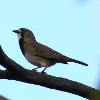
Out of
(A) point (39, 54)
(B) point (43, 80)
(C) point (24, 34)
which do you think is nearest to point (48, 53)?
(A) point (39, 54)

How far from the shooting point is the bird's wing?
15.9 feet

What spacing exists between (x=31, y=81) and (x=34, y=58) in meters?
2.85

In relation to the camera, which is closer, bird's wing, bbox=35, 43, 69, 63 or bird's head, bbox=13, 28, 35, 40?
bird's wing, bbox=35, 43, 69, 63

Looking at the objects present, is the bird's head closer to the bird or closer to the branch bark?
the bird

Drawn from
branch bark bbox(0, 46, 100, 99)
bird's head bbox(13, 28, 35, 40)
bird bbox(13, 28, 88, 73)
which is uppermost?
branch bark bbox(0, 46, 100, 99)

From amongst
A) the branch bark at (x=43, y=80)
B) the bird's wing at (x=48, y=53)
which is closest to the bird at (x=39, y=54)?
the bird's wing at (x=48, y=53)

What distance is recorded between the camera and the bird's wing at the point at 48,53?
486 cm

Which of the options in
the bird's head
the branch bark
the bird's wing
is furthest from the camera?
Result: the bird's head

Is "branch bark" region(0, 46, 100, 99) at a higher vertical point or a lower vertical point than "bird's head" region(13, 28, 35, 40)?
higher

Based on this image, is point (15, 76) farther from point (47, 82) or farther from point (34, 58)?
point (34, 58)

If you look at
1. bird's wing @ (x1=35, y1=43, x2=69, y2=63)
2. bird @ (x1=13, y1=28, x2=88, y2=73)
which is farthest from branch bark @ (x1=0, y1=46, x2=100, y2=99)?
bird's wing @ (x1=35, y1=43, x2=69, y2=63)

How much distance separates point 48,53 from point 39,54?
10.2 inches

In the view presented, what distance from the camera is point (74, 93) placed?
2.56 metres

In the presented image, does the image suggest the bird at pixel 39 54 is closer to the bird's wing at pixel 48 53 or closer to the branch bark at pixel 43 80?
the bird's wing at pixel 48 53
